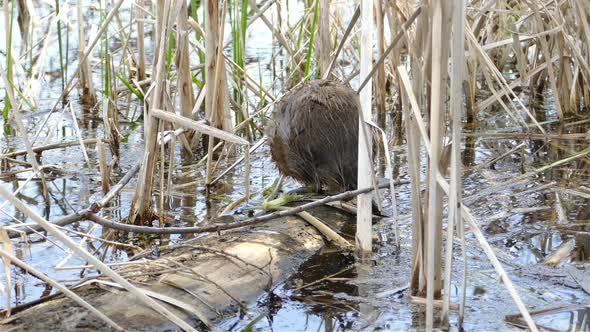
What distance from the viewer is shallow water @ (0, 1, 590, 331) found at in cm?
254

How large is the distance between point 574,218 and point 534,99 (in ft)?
7.16

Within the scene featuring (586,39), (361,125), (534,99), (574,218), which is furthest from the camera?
(534,99)

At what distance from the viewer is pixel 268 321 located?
8.29 ft

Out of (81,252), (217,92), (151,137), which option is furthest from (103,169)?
(81,252)

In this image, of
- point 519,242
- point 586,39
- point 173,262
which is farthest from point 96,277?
point 586,39

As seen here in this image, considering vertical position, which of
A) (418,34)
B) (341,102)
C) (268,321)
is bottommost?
(268,321)

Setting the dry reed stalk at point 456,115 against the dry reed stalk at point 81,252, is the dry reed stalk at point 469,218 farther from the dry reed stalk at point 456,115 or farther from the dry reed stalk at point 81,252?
the dry reed stalk at point 81,252

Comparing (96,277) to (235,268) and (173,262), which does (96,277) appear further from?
(235,268)

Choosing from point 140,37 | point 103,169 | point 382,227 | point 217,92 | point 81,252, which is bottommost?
point 382,227

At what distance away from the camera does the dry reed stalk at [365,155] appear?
2.77 m

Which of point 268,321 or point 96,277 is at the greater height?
point 96,277

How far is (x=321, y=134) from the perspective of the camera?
3.27 meters

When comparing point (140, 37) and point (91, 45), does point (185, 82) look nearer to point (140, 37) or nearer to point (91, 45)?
point (91, 45)

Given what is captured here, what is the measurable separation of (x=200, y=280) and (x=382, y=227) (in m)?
0.97
